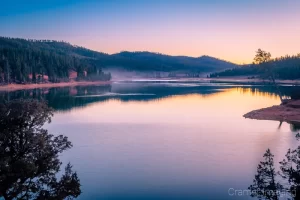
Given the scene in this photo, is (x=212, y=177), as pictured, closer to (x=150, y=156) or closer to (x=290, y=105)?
(x=150, y=156)

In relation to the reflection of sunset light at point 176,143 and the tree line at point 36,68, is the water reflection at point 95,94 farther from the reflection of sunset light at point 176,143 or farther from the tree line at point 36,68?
the reflection of sunset light at point 176,143

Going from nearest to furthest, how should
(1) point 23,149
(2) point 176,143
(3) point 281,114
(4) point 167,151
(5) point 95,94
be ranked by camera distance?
1. (1) point 23,149
2. (4) point 167,151
3. (2) point 176,143
4. (3) point 281,114
5. (5) point 95,94

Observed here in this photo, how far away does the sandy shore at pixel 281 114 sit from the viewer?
162ft

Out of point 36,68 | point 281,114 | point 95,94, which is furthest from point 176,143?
point 36,68

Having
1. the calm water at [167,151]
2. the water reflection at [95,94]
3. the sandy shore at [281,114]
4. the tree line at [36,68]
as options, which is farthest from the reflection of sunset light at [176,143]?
the tree line at [36,68]

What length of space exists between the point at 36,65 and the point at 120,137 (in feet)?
397

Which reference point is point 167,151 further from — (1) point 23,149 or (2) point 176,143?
(1) point 23,149

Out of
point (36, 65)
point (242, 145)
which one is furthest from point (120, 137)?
point (36, 65)

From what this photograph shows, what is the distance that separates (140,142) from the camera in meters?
33.9

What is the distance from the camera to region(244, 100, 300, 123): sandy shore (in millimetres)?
49312

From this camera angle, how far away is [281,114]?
5144cm

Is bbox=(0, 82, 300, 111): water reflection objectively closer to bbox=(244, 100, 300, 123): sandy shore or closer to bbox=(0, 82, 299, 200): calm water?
bbox=(244, 100, 300, 123): sandy shore

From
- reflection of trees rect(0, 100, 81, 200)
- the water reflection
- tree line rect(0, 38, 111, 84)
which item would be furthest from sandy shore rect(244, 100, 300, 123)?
tree line rect(0, 38, 111, 84)

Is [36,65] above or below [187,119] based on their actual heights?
above
